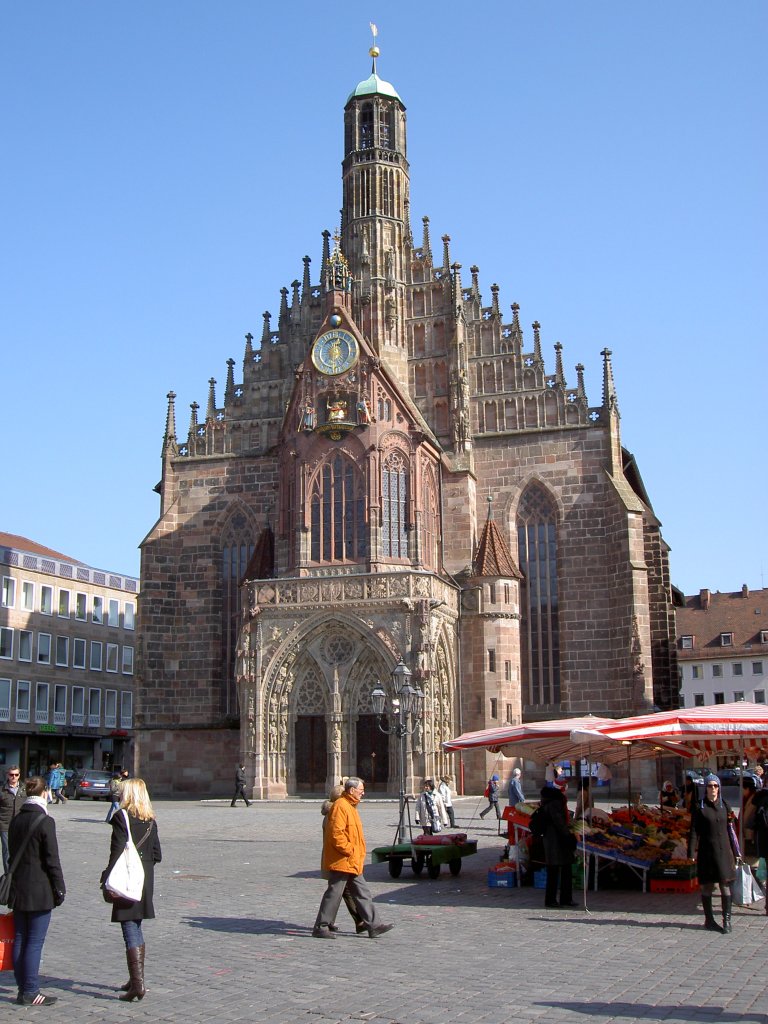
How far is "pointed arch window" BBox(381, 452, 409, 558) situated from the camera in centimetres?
3994

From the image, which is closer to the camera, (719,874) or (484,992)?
(484,992)

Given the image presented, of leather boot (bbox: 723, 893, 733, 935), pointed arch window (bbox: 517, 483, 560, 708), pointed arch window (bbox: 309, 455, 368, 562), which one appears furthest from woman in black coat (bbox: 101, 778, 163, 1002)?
pointed arch window (bbox: 517, 483, 560, 708)

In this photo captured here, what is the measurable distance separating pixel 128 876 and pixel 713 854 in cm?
681

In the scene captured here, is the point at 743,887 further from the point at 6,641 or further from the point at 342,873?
the point at 6,641

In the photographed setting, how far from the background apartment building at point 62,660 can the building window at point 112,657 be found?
0.06 metres

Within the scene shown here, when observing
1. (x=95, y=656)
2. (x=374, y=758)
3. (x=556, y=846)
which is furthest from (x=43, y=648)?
(x=556, y=846)

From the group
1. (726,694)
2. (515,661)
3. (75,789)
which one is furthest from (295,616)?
(726,694)

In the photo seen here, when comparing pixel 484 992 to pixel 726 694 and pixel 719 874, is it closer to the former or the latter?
pixel 719 874

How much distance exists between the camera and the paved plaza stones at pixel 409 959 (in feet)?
29.6

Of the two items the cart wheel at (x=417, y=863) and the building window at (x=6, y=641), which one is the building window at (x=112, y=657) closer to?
the building window at (x=6, y=641)

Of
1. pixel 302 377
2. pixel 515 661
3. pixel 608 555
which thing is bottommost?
pixel 515 661

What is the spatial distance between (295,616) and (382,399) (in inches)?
329

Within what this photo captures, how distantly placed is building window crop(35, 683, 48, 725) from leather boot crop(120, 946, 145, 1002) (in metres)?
56.5

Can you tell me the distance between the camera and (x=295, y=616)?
39.0 metres
